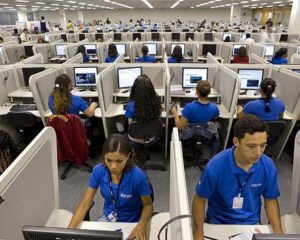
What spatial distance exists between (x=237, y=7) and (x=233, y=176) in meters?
23.2

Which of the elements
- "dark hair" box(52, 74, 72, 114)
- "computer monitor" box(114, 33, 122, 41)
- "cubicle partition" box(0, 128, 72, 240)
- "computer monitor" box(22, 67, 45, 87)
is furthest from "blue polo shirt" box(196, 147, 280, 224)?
"computer monitor" box(114, 33, 122, 41)

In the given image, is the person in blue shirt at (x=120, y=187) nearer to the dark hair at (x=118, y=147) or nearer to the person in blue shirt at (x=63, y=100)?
the dark hair at (x=118, y=147)

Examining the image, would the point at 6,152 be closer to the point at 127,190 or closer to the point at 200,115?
the point at 127,190

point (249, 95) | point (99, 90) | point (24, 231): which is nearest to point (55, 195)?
point (24, 231)

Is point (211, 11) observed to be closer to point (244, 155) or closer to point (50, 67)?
point (50, 67)

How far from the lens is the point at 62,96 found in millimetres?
2693

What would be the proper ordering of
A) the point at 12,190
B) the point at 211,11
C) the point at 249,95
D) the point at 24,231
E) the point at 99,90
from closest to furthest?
the point at 24,231
the point at 12,190
the point at 99,90
the point at 249,95
the point at 211,11

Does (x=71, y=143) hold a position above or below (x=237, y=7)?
below

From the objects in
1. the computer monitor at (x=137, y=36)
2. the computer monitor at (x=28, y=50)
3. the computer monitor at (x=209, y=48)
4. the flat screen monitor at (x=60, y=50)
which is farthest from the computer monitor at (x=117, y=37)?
the computer monitor at (x=209, y=48)

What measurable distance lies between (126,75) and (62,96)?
1.28 metres

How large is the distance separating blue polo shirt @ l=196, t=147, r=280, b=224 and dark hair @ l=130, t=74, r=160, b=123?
4.14 ft

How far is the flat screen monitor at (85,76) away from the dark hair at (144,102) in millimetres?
1425

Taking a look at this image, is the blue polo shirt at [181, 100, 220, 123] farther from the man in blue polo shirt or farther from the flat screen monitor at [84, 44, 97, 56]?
the flat screen monitor at [84, 44, 97, 56]

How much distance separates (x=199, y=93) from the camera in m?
2.68
